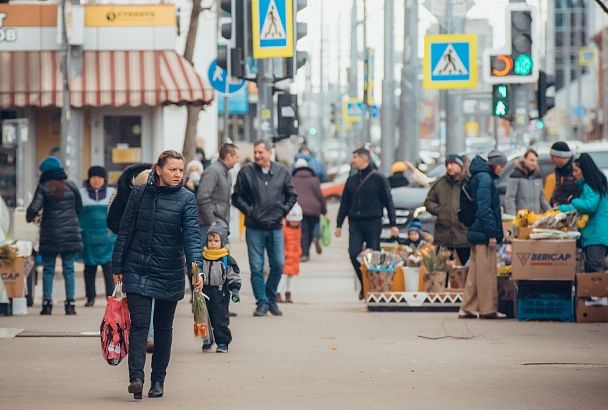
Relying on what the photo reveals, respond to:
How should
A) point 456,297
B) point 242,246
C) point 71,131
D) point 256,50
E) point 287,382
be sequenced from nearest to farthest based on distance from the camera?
point 287,382, point 456,297, point 256,50, point 71,131, point 242,246

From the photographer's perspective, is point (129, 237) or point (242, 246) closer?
point (129, 237)

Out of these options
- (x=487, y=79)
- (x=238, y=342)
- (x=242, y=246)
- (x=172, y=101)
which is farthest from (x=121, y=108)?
(x=238, y=342)

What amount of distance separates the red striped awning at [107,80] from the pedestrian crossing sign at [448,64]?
4451 millimetres

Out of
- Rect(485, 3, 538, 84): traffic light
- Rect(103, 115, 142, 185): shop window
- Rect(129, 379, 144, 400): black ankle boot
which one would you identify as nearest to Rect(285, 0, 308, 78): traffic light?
Rect(485, 3, 538, 84): traffic light

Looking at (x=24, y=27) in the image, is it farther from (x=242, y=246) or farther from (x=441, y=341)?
(x=441, y=341)

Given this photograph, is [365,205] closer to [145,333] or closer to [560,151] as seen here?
[560,151]

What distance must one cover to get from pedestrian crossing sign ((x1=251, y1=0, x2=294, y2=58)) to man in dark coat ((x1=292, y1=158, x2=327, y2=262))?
5.42 m

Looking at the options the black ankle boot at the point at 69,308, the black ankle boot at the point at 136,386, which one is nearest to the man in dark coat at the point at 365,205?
the black ankle boot at the point at 69,308

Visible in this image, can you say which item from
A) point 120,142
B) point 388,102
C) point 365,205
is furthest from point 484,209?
point 388,102

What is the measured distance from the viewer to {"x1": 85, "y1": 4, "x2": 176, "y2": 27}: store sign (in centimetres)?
2734

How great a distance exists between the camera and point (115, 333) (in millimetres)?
10586

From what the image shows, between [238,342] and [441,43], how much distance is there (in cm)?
1144

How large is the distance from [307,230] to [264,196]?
10.2 m

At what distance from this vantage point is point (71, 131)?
26938 millimetres
